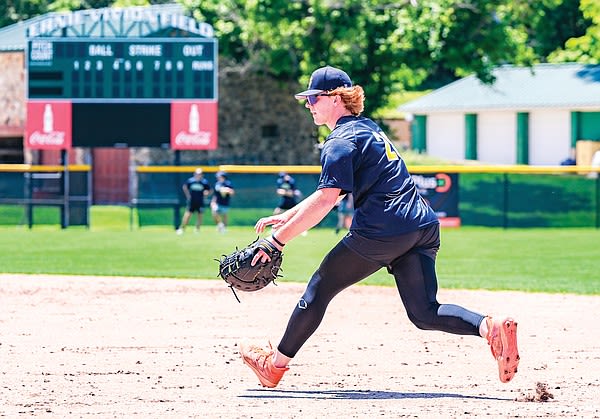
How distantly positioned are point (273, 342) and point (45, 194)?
2019 cm

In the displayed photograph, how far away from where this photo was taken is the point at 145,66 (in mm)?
27469

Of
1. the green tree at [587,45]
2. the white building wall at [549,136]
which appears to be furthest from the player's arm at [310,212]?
the white building wall at [549,136]

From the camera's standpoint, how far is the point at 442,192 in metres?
27.8

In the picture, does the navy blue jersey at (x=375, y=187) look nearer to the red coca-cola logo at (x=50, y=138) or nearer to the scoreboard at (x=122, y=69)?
the scoreboard at (x=122, y=69)

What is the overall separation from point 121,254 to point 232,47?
48.3 ft

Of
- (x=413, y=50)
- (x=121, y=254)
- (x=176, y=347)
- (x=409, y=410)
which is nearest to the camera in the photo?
(x=409, y=410)

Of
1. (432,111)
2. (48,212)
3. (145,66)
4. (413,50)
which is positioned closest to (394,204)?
(145,66)

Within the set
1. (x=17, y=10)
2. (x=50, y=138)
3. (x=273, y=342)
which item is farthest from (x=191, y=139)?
(x=17, y=10)

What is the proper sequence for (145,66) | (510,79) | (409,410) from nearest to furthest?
(409,410)
(145,66)
(510,79)

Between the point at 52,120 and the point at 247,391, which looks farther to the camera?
the point at 52,120

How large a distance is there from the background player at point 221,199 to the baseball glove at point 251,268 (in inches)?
789

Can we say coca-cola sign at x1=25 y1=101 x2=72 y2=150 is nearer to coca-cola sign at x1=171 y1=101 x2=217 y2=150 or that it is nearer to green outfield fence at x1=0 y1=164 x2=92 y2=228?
green outfield fence at x1=0 y1=164 x2=92 y2=228

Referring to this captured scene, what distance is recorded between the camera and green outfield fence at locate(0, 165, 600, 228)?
27.8 metres

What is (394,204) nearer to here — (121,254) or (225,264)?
(225,264)
